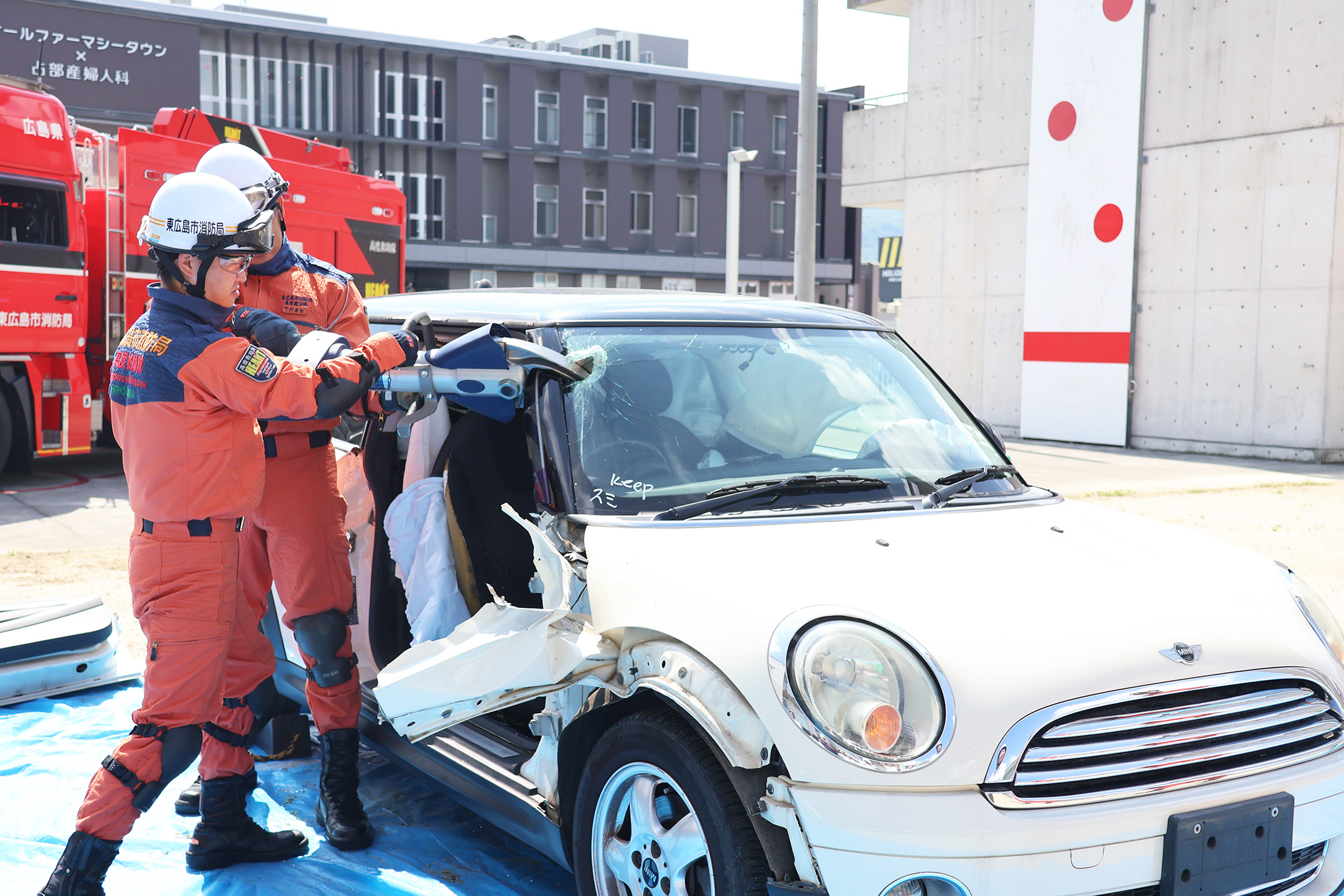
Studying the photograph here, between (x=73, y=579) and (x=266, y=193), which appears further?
(x=73, y=579)

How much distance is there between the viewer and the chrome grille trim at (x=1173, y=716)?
2135 millimetres

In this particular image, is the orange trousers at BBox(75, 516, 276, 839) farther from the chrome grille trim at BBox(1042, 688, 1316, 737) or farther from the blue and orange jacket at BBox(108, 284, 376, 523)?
the chrome grille trim at BBox(1042, 688, 1316, 737)

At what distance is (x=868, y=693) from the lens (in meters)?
2.16

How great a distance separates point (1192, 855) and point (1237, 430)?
14.8 meters

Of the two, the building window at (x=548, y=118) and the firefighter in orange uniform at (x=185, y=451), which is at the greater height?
the building window at (x=548, y=118)

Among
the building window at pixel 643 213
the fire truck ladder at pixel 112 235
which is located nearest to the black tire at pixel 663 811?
the fire truck ladder at pixel 112 235

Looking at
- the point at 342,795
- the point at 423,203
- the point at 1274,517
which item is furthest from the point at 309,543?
the point at 423,203

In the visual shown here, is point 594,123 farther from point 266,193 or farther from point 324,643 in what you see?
point 324,643

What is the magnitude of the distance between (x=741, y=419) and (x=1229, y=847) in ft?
5.22

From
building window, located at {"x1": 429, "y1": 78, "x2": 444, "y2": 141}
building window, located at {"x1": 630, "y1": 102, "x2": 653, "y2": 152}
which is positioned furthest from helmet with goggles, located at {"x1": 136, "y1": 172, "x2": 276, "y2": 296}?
building window, located at {"x1": 630, "y1": 102, "x2": 653, "y2": 152}

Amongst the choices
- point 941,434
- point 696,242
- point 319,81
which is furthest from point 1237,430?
point 319,81

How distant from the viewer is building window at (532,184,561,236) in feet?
129

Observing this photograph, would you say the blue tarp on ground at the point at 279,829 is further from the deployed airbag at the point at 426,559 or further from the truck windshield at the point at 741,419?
the truck windshield at the point at 741,419

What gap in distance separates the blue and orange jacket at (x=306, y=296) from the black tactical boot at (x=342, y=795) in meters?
0.99
